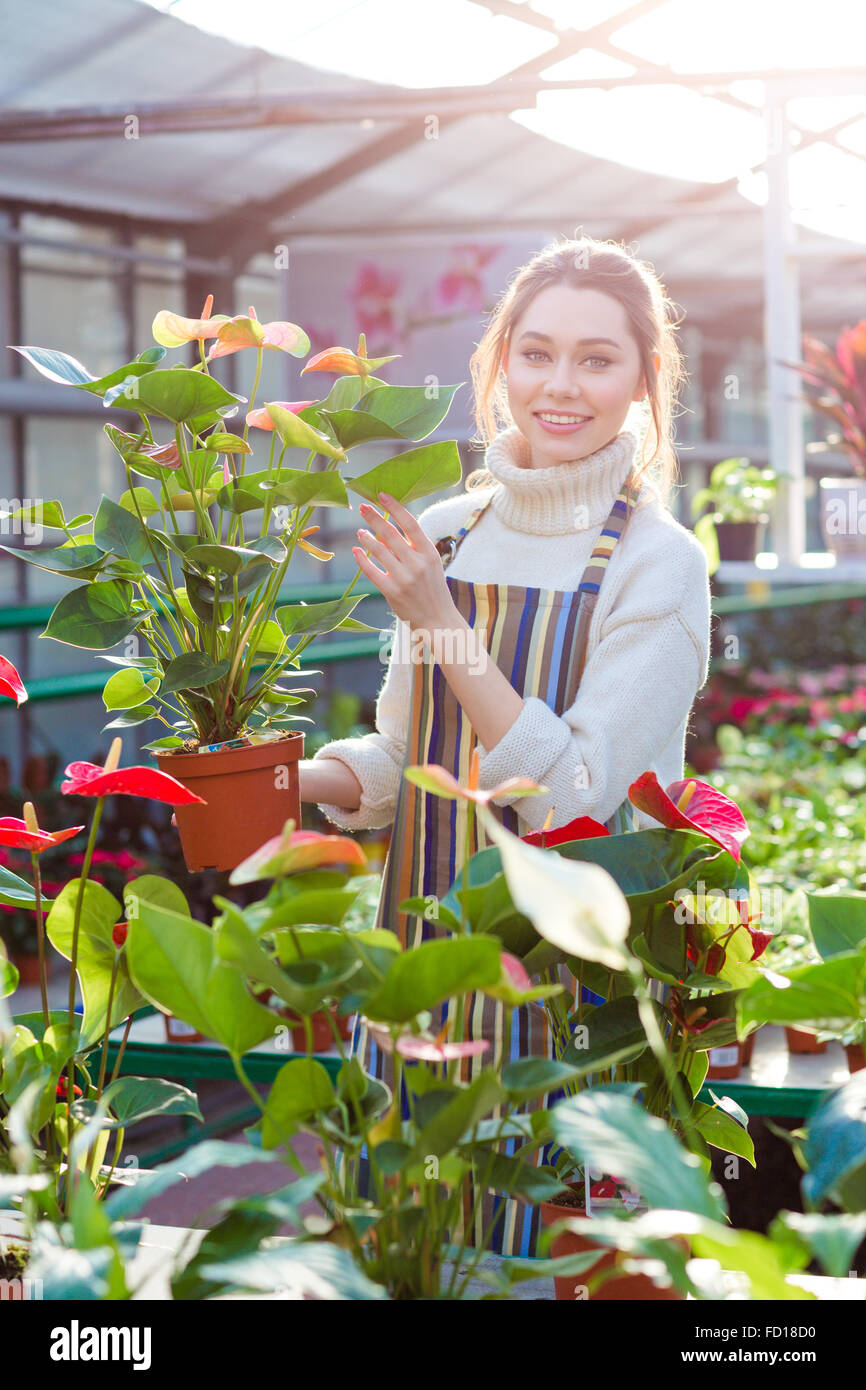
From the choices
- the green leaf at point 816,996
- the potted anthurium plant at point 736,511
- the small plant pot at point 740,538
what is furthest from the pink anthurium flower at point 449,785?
the small plant pot at point 740,538

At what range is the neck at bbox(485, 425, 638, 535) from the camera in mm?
1373

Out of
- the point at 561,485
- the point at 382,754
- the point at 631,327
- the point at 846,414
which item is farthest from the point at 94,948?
the point at 846,414

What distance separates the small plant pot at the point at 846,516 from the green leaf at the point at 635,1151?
2.84m

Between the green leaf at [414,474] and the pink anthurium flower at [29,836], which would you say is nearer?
the pink anthurium flower at [29,836]

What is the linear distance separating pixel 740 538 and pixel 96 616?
324 centimetres

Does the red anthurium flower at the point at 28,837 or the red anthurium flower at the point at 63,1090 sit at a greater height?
the red anthurium flower at the point at 28,837

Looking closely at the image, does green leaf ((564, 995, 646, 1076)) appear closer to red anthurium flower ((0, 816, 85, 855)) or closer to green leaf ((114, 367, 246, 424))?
red anthurium flower ((0, 816, 85, 855))

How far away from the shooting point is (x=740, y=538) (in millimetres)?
3979

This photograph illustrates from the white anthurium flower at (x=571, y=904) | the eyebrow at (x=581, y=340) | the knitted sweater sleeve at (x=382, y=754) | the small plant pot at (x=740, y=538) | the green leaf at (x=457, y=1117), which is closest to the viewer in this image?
the white anthurium flower at (x=571, y=904)

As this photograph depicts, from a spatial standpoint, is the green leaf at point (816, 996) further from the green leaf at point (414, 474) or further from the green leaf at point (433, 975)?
the green leaf at point (414, 474)

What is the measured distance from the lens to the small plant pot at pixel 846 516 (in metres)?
3.21

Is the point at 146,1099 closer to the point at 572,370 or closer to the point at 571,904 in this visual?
the point at 571,904

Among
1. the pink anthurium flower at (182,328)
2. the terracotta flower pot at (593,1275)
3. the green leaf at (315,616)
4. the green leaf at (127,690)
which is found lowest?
the terracotta flower pot at (593,1275)
